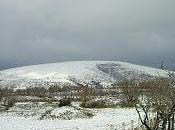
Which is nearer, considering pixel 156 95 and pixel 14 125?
pixel 156 95

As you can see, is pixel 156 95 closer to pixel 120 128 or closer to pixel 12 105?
pixel 120 128

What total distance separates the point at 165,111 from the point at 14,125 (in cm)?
2221

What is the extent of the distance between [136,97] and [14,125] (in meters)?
21.9

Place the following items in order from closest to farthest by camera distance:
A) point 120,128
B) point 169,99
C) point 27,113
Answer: point 169,99 → point 120,128 → point 27,113

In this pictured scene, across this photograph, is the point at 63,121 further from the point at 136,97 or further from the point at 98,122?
the point at 136,97

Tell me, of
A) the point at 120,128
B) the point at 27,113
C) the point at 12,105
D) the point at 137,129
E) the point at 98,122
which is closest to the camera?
the point at 137,129

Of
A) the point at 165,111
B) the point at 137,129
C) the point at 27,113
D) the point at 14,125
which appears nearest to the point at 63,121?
the point at 14,125

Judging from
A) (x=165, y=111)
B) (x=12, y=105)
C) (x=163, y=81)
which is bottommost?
(x=12, y=105)

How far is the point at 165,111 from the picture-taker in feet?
81.9

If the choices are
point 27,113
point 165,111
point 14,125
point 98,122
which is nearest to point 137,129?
point 165,111

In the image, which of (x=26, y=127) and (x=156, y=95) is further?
(x=26, y=127)

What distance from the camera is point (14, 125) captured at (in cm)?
4312

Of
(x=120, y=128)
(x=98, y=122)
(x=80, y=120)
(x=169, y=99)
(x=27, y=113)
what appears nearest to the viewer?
(x=169, y=99)

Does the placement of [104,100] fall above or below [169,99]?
below
